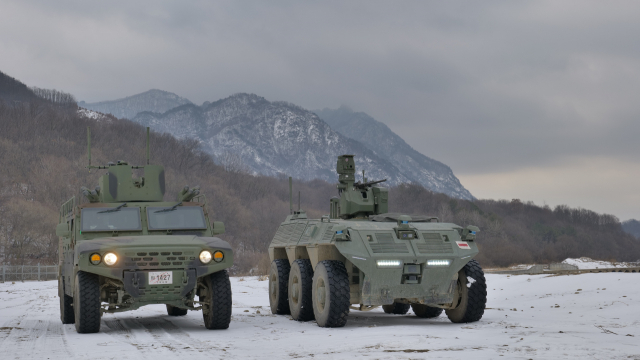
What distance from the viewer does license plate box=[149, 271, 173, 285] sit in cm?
1148

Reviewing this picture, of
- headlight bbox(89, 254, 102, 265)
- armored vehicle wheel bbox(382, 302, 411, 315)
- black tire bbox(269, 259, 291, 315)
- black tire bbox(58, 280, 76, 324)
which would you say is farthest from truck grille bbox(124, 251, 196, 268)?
armored vehicle wheel bbox(382, 302, 411, 315)

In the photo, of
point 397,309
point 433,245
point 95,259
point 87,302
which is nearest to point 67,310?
point 87,302

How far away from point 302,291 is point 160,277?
337 centimetres

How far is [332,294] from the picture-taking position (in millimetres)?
12484

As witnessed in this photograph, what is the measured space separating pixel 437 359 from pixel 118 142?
10636cm

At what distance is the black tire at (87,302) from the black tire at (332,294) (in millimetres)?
3666

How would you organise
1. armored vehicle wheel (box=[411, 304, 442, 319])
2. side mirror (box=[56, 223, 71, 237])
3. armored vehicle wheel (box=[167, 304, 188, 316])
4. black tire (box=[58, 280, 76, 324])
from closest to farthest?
side mirror (box=[56, 223, 71, 237]) → black tire (box=[58, 280, 76, 324]) → armored vehicle wheel (box=[411, 304, 442, 319]) → armored vehicle wheel (box=[167, 304, 188, 316])

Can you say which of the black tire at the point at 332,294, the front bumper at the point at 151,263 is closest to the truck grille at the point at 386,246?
the black tire at the point at 332,294

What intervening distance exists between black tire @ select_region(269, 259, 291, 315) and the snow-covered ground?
43cm

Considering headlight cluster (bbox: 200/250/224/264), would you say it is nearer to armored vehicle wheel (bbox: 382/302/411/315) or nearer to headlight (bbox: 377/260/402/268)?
headlight (bbox: 377/260/402/268)

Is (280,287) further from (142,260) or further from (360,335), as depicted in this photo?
(142,260)

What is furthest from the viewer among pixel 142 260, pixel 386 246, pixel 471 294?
pixel 471 294

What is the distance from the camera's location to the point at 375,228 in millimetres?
12891

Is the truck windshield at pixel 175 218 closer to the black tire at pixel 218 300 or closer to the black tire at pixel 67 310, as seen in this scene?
the black tire at pixel 218 300
